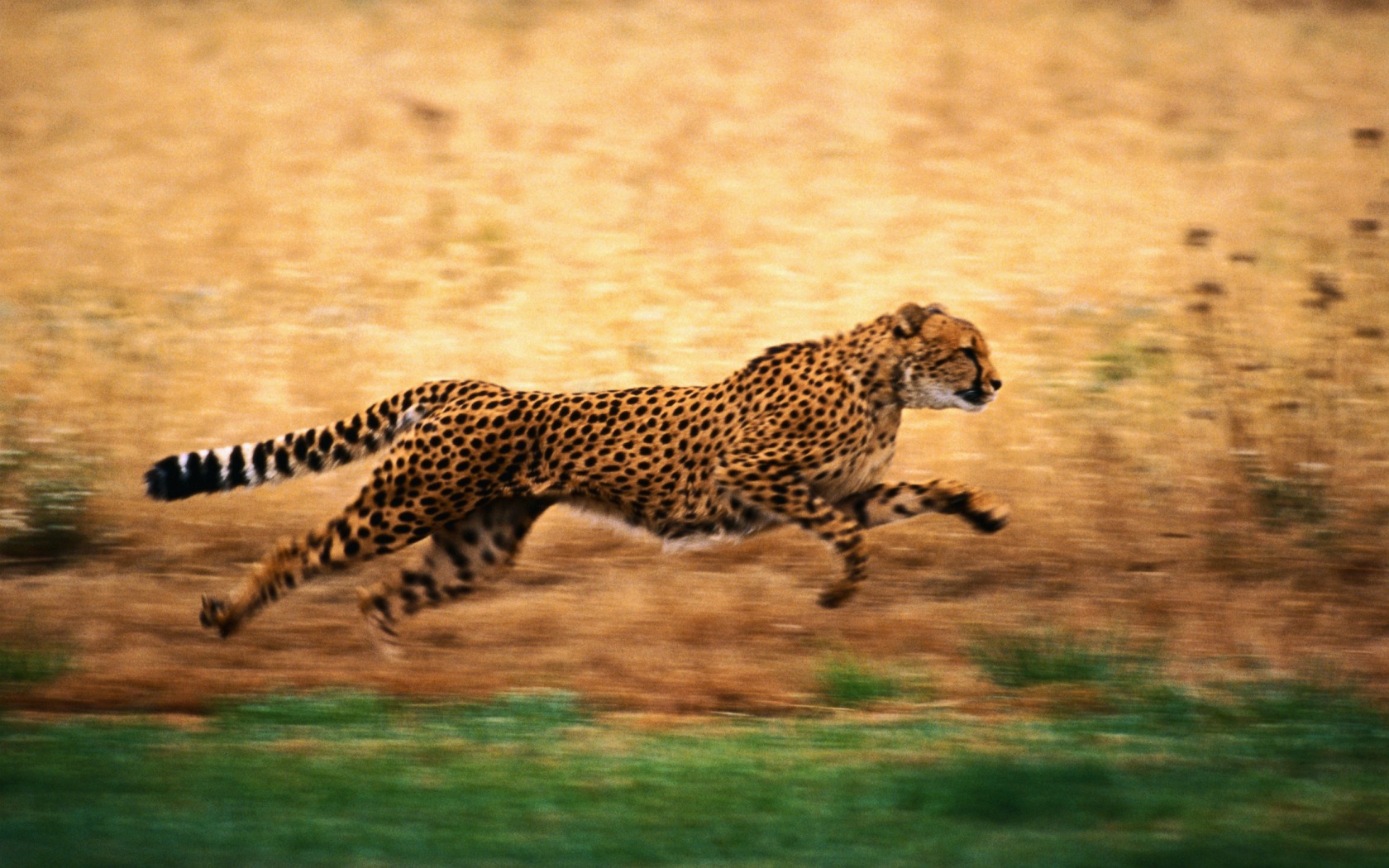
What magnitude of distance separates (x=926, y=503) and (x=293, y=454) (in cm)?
242

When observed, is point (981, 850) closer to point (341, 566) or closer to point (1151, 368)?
point (341, 566)

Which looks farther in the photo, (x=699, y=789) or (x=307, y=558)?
(x=307, y=558)

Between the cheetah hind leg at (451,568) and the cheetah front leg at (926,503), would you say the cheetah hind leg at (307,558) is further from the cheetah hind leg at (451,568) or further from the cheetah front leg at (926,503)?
the cheetah front leg at (926,503)

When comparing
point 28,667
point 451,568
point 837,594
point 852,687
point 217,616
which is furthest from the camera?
point 451,568

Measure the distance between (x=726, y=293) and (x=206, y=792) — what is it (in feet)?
26.4

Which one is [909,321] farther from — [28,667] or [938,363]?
[28,667]

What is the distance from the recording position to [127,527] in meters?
9.48

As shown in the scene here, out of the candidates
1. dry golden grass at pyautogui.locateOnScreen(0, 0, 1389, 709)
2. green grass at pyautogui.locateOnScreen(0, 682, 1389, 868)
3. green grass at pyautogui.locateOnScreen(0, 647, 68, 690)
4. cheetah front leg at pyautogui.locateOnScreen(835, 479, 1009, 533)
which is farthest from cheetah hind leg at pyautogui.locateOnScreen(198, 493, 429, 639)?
cheetah front leg at pyautogui.locateOnScreen(835, 479, 1009, 533)

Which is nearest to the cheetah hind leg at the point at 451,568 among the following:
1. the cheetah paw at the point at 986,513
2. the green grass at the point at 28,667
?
the green grass at the point at 28,667

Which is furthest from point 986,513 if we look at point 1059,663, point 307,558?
point 307,558

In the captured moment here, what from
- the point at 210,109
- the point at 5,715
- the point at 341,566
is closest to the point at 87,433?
the point at 341,566

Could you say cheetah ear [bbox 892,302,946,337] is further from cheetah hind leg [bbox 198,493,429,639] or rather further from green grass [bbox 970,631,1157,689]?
cheetah hind leg [bbox 198,493,429,639]

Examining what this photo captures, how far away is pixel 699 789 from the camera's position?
192 inches

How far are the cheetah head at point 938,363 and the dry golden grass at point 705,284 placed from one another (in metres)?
0.98
